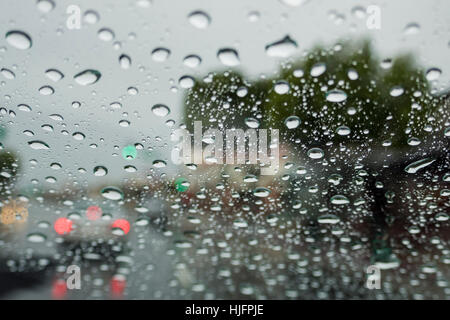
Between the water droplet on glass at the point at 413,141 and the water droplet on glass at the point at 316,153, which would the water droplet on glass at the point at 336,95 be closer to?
the water droplet on glass at the point at 316,153

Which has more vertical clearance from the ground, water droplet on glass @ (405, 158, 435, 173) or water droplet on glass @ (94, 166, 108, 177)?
water droplet on glass @ (405, 158, 435, 173)

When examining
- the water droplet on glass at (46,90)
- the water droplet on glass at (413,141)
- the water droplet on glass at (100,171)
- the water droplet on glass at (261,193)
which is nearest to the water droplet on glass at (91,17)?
the water droplet on glass at (46,90)

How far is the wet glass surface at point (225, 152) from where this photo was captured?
2.59 feet

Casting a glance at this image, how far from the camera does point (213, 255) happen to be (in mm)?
1045

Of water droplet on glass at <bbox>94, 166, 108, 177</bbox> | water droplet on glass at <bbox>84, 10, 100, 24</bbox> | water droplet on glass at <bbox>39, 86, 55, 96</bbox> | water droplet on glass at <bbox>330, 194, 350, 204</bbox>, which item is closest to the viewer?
water droplet on glass at <bbox>84, 10, 100, 24</bbox>

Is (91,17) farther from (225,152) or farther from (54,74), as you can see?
(225,152)

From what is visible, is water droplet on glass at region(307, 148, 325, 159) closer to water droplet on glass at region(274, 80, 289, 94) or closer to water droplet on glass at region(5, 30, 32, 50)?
water droplet on glass at region(274, 80, 289, 94)

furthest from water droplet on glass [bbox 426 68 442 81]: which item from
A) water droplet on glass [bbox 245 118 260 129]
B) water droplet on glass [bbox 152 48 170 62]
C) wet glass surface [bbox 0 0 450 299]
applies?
water droplet on glass [bbox 152 48 170 62]

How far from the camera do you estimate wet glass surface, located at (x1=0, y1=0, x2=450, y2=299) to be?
790 mm

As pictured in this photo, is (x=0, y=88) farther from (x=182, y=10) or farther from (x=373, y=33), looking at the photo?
(x=373, y=33)

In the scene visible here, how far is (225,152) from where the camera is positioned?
109 centimetres

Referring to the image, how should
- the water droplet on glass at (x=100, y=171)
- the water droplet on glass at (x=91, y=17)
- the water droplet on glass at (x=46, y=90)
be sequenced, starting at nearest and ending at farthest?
the water droplet on glass at (x=91, y=17), the water droplet on glass at (x=46, y=90), the water droplet on glass at (x=100, y=171)

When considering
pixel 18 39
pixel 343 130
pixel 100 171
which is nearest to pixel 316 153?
pixel 343 130
